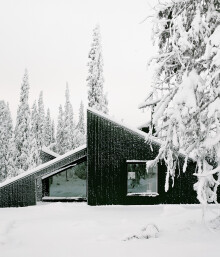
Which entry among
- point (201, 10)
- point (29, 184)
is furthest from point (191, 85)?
point (29, 184)

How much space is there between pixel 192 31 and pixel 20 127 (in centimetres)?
3679

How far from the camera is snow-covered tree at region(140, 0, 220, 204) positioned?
9.04 m

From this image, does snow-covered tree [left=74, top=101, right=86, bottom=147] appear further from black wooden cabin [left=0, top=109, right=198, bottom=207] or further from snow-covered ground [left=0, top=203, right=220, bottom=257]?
snow-covered ground [left=0, top=203, right=220, bottom=257]

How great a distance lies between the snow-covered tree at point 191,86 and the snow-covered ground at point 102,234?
57.7 inches

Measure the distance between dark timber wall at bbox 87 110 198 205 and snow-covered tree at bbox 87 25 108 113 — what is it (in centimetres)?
1315

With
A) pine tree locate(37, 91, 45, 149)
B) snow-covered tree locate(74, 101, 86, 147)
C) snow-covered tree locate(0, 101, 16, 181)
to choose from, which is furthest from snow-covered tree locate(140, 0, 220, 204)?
snow-covered tree locate(74, 101, 86, 147)

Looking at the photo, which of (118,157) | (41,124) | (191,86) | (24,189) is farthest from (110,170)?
(41,124)

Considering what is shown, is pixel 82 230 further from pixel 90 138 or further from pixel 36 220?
pixel 90 138

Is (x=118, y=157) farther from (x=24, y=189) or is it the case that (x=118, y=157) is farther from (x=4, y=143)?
(x=4, y=143)

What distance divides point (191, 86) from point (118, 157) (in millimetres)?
11808

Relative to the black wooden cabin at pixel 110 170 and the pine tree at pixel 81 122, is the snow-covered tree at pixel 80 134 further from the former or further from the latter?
the black wooden cabin at pixel 110 170

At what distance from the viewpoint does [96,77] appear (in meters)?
34.8

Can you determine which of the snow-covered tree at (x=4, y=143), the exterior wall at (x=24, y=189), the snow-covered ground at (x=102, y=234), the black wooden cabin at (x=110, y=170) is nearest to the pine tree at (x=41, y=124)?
the snow-covered tree at (x=4, y=143)

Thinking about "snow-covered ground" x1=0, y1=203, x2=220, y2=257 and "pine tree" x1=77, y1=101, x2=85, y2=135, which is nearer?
"snow-covered ground" x1=0, y1=203, x2=220, y2=257
